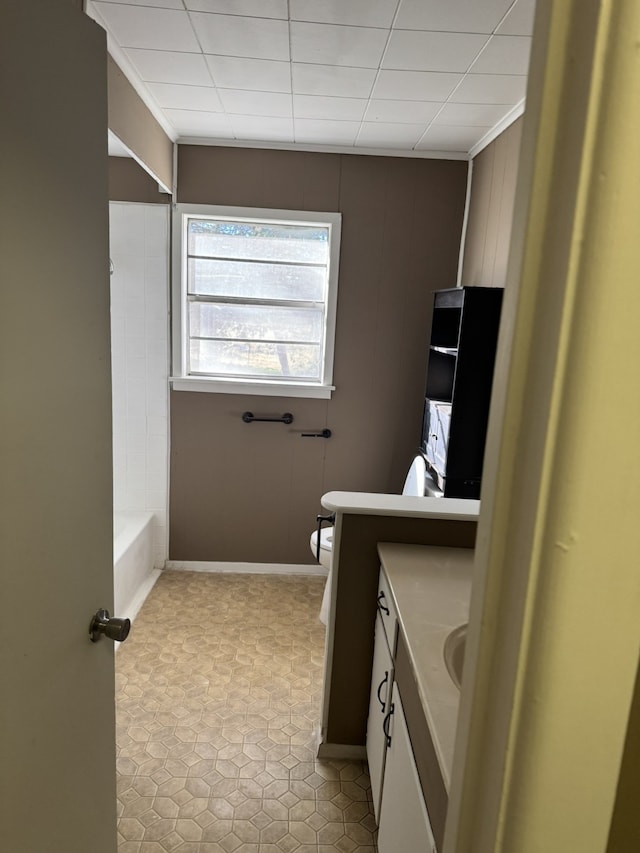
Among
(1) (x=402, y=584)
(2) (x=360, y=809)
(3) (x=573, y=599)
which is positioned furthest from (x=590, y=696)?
(2) (x=360, y=809)

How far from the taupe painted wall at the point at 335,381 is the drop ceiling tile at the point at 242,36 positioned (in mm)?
1142

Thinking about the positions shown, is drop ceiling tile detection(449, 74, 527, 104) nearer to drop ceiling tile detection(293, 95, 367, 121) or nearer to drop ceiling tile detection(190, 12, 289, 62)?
drop ceiling tile detection(293, 95, 367, 121)

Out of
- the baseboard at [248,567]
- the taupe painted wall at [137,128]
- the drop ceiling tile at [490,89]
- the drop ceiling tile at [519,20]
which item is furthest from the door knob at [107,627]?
the baseboard at [248,567]

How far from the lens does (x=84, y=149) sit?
1004 millimetres

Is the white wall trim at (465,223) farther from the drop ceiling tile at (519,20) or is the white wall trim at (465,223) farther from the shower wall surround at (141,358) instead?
the shower wall surround at (141,358)

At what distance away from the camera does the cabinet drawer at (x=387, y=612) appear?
1.62 meters

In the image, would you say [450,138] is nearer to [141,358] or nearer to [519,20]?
[519,20]

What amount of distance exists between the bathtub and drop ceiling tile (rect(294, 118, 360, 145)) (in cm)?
223

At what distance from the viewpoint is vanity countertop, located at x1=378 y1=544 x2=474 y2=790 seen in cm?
111

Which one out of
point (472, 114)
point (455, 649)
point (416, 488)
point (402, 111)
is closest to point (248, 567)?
point (416, 488)

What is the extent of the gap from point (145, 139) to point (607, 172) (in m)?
2.74

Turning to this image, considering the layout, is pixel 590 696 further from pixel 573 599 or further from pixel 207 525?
pixel 207 525

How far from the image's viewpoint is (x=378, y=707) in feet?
6.14

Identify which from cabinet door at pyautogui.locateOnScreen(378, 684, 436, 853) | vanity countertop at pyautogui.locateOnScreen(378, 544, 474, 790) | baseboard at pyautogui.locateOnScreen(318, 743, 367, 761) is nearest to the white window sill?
vanity countertop at pyautogui.locateOnScreen(378, 544, 474, 790)
